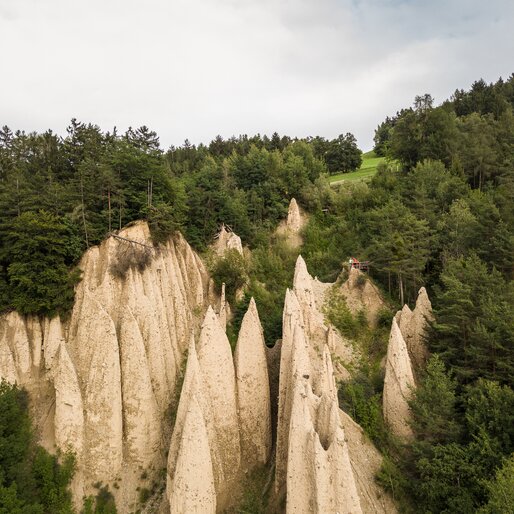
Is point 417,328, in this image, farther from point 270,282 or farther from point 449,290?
point 270,282

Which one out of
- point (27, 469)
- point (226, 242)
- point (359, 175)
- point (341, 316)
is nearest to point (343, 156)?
point (359, 175)

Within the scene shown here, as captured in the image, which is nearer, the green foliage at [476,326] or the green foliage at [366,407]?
the green foliage at [476,326]

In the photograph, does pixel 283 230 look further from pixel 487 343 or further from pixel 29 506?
pixel 29 506

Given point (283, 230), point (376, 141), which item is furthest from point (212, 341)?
point (376, 141)

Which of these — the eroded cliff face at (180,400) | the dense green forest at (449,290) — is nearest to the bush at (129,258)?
the eroded cliff face at (180,400)

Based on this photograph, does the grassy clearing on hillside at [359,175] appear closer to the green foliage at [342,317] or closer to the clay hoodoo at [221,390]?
the green foliage at [342,317]
